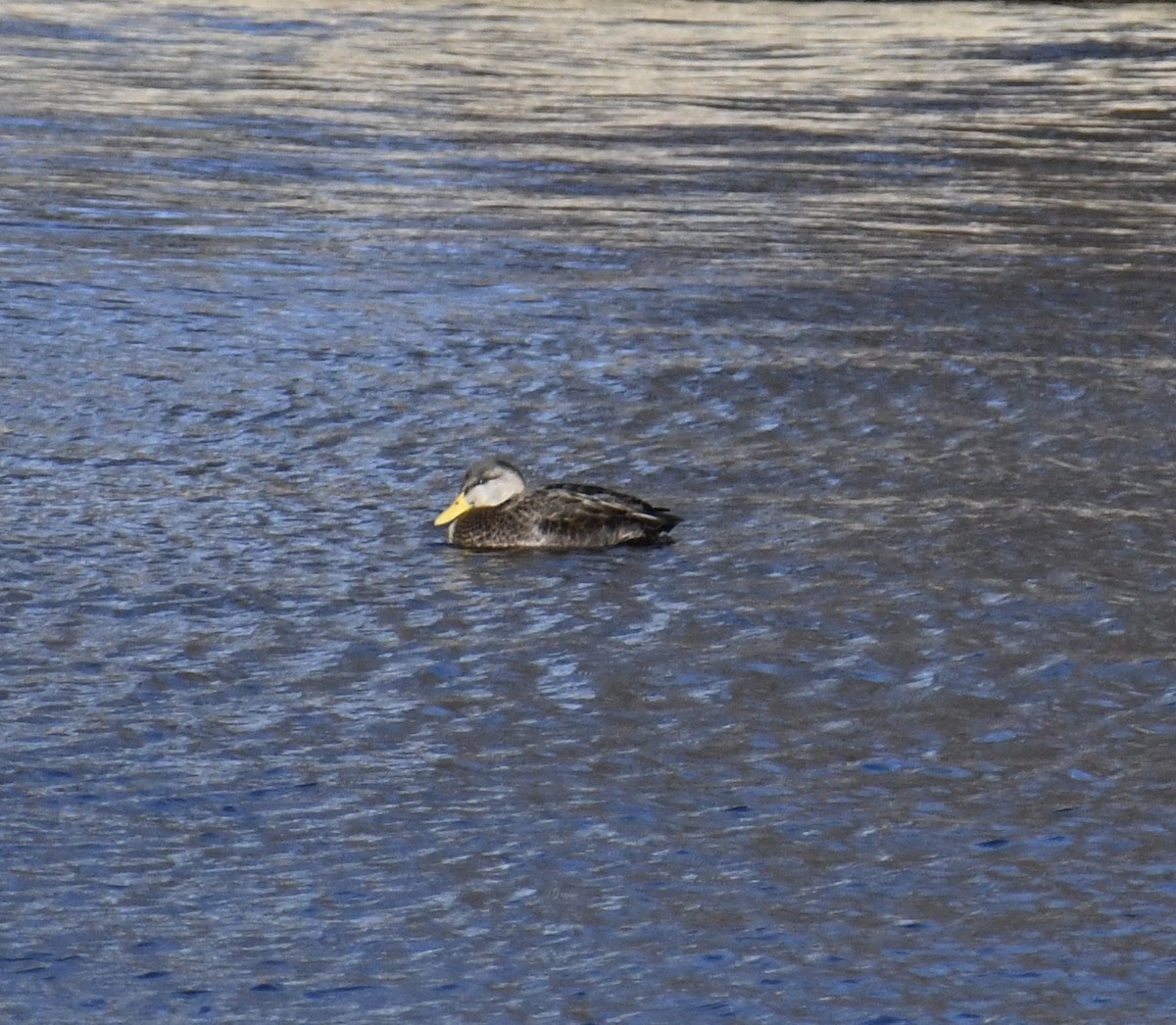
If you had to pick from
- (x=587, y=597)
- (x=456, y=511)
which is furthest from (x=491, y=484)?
(x=587, y=597)

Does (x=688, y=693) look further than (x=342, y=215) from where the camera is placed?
No

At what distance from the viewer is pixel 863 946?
729cm

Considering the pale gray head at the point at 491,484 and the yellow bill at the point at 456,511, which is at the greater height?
the pale gray head at the point at 491,484

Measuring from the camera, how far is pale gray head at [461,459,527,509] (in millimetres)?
11586

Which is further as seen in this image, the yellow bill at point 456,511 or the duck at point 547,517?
the yellow bill at point 456,511

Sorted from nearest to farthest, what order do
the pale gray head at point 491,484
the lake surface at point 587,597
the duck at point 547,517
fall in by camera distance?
the lake surface at point 587,597, the duck at point 547,517, the pale gray head at point 491,484

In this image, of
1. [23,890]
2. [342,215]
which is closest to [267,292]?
[342,215]

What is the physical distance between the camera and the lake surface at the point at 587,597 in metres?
7.32

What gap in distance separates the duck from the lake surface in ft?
0.49

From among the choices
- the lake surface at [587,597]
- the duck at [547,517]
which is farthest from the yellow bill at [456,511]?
the lake surface at [587,597]

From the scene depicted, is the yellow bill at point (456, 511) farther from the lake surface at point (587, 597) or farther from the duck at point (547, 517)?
the lake surface at point (587, 597)

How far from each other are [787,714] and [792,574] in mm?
1781

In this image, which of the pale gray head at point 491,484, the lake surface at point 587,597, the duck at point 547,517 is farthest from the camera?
the pale gray head at point 491,484

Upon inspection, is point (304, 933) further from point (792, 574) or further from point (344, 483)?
point (344, 483)
